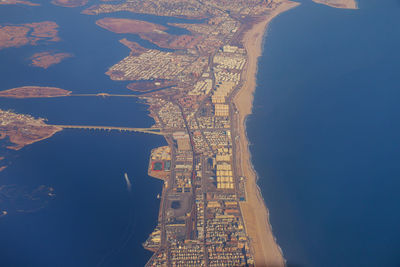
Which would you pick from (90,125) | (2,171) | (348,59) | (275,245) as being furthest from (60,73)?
(348,59)

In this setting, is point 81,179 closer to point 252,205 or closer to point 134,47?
point 252,205

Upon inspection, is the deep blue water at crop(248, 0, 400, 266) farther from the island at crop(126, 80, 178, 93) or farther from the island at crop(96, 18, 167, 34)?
the island at crop(96, 18, 167, 34)

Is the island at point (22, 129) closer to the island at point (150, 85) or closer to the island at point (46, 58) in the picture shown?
the island at point (150, 85)

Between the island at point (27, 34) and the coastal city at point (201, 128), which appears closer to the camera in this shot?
the coastal city at point (201, 128)

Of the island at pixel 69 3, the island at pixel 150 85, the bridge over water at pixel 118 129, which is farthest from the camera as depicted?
the island at pixel 69 3

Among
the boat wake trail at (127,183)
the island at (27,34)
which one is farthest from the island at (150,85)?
the island at (27,34)

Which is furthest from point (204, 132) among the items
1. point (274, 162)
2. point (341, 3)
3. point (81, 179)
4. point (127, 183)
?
point (341, 3)
